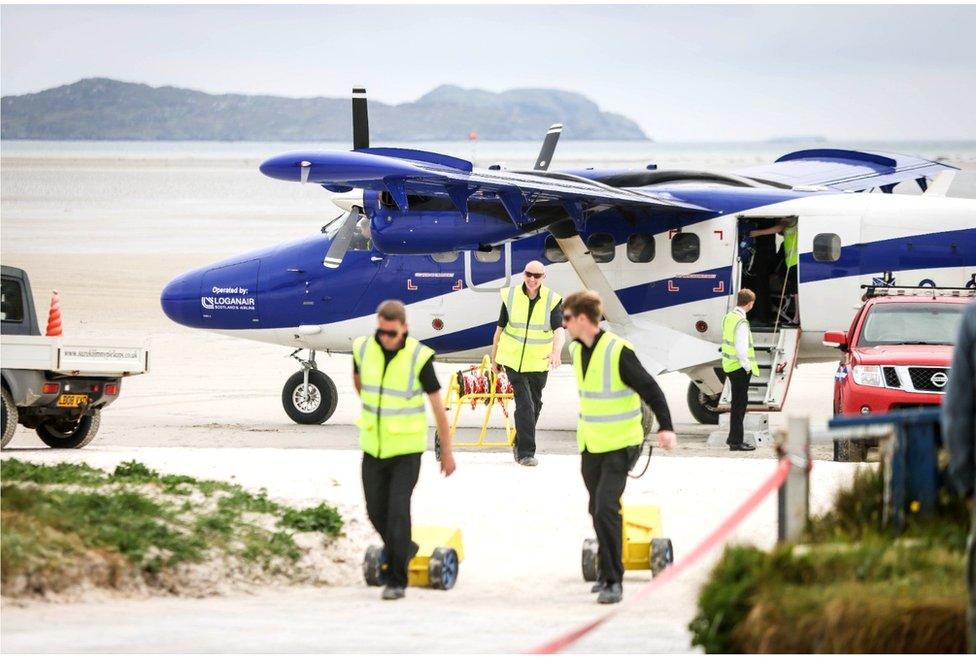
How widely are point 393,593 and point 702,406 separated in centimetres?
1057

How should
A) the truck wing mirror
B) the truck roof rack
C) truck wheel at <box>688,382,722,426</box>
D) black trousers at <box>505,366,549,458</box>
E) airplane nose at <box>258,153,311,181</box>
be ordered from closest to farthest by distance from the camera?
black trousers at <box>505,366,549,458</box> < airplane nose at <box>258,153,311,181</box> < the truck wing mirror < the truck roof rack < truck wheel at <box>688,382,722,426</box>

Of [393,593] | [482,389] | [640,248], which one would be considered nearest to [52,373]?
[482,389]

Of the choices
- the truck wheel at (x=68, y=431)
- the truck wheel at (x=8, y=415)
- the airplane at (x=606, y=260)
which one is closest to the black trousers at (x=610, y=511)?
the airplane at (x=606, y=260)

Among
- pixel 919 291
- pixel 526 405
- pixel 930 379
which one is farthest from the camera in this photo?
pixel 919 291

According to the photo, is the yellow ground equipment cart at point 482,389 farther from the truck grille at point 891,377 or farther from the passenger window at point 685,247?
the truck grille at point 891,377

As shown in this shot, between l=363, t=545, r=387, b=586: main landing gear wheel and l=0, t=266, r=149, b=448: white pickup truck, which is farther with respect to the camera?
l=0, t=266, r=149, b=448: white pickup truck

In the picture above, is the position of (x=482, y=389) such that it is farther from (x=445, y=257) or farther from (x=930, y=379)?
(x=930, y=379)

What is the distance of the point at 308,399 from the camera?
1953cm

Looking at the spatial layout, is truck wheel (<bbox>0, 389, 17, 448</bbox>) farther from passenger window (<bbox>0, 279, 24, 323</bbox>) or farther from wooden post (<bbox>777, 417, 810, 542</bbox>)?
wooden post (<bbox>777, 417, 810, 542</bbox>)

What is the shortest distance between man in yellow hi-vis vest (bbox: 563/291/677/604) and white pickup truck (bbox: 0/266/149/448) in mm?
7020

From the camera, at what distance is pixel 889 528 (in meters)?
8.10

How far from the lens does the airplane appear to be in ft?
58.9

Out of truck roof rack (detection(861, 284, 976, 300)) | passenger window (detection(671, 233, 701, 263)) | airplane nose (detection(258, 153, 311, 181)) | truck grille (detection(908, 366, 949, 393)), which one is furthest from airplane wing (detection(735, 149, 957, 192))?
airplane nose (detection(258, 153, 311, 181))

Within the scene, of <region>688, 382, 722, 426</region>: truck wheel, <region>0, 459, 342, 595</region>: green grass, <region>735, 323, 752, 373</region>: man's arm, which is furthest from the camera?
<region>688, 382, 722, 426</region>: truck wheel
